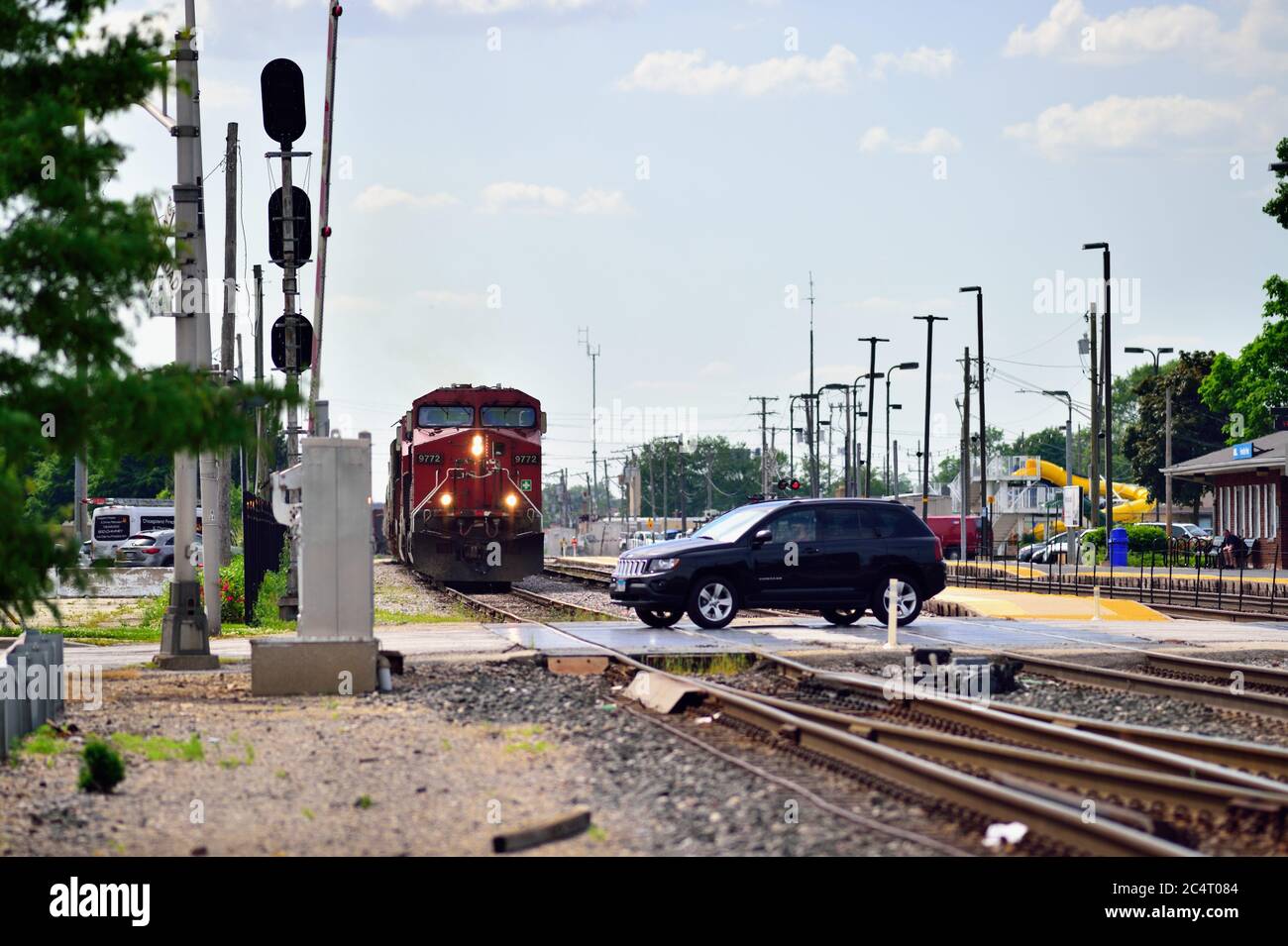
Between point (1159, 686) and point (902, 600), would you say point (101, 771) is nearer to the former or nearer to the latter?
point (1159, 686)

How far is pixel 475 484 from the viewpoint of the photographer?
34062mm

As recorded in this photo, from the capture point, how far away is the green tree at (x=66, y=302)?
791 cm

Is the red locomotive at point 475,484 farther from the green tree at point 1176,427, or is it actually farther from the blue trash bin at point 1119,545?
the green tree at point 1176,427

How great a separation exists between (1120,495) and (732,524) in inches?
3373

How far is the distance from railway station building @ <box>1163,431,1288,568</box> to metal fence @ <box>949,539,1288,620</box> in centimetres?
120

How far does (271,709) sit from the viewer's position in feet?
45.2

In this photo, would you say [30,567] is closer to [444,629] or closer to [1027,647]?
[1027,647]

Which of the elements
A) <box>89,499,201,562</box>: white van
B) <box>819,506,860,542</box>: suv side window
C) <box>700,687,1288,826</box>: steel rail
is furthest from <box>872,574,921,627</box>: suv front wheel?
<box>89,499,201,562</box>: white van

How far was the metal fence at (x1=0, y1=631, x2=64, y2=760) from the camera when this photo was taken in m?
11.4

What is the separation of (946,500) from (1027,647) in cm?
8470

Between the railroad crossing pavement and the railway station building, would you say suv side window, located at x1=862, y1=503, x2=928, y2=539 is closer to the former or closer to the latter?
the railroad crossing pavement

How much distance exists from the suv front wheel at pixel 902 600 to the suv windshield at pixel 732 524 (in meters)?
2.11

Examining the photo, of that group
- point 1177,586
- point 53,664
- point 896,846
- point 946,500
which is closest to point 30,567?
point 896,846

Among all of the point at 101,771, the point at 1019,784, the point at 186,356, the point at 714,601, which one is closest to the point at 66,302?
the point at 101,771
